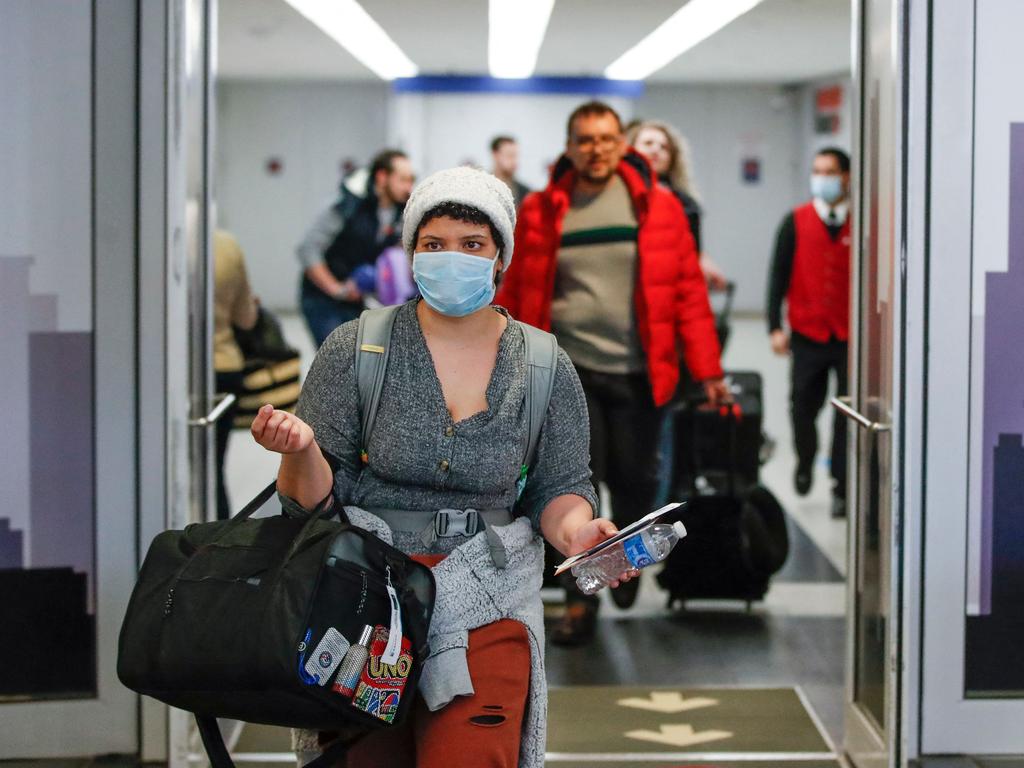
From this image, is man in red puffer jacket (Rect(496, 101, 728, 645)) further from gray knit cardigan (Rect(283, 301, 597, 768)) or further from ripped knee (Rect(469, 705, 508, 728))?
ripped knee (Rect(469, 705, 508, 728))

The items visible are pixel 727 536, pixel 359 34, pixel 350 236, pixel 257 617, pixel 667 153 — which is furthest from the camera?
pixel 359 34

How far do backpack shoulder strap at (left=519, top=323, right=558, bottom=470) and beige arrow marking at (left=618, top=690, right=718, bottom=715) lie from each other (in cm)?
197

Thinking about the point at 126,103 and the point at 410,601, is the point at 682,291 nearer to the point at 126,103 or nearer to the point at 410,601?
the point at 126,103

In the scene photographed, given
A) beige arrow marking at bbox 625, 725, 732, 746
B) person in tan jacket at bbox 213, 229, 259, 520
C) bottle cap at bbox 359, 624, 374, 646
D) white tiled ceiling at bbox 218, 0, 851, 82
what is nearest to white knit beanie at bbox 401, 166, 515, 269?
bottle cap at bbox 359, 624, 374, 646

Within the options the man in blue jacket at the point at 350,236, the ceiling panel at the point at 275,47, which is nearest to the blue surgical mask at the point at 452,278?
the man in blue jacket at the point at 350,236

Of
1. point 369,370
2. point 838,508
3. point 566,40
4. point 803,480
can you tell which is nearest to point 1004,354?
point 369,370

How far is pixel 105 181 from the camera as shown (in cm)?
348

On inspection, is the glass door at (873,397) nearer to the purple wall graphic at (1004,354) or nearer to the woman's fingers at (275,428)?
the purple wall graphic at (1004,354)

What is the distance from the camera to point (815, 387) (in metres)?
6.84

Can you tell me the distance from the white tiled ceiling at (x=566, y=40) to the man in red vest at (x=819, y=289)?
513 centimetres

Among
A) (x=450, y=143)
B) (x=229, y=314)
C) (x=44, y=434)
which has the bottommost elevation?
(x=44, y=434)

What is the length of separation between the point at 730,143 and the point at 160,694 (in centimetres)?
1860

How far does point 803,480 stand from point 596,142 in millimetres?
3197

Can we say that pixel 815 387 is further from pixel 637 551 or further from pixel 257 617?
pixel 257 617
